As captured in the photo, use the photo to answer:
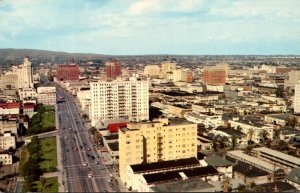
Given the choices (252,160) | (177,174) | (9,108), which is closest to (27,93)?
(9,108)

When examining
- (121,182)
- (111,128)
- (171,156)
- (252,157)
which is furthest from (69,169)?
(252,157)

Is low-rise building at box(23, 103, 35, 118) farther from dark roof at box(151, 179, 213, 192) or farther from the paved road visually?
dark roof at box(151, 179, 213, 192)

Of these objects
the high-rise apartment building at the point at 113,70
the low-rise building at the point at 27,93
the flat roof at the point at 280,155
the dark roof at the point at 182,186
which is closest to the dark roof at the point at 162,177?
the dark roof at the point at 182,186

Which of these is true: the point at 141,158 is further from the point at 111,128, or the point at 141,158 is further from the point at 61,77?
the point at 61,77

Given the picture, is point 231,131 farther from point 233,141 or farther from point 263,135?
point 263,135

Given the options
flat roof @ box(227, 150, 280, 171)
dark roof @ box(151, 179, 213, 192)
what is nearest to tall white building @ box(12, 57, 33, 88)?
flat roof @ box(227, 150, 280, 171)

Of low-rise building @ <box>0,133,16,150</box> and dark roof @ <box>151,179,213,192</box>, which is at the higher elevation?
dark roof @ <box>151,179,213,192</box>

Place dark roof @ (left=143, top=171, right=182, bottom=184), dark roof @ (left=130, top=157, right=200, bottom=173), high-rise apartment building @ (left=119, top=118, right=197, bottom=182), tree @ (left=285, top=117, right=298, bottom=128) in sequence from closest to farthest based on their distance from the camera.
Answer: dark roof @ (left=143, top=171, right=182, bottom=184), dark roof @ (left=130, top=157, right=200, bottom=173), high-rise apartment building @ (left=119, top=118, right=197, bottom=182), tree @ (left=285, top=117, right=298, bottom=128)
